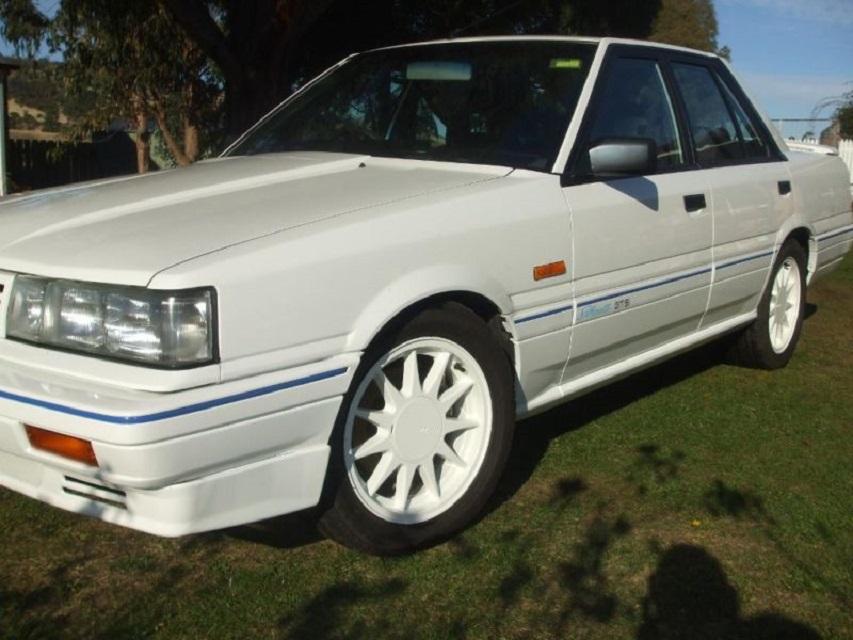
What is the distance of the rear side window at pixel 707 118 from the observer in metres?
4.86

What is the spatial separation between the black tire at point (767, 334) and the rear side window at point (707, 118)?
2.42 feet

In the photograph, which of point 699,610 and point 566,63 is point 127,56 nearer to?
point 566,63

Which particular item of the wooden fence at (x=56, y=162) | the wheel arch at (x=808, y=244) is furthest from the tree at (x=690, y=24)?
the wheel arch at (x=808, y=244)

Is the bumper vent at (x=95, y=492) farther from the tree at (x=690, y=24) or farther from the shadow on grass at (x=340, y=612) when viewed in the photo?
the tree at (x=690, y=24)

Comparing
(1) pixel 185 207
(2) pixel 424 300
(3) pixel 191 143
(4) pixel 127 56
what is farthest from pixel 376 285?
(3) pixel 191 143

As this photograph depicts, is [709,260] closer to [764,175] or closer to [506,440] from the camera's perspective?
[764,175]

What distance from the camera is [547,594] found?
3.14 m

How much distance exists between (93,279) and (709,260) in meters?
2.90

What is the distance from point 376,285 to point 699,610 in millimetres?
1353

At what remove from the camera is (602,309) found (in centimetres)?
399

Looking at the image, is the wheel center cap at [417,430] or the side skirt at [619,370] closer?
the wheel center cap at [417,430]

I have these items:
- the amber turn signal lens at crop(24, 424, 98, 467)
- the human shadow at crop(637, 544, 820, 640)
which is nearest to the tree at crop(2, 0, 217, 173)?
the amber turn signal lens at crop(24, 424, 98, 467)

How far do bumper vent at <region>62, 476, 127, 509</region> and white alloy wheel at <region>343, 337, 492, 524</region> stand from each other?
26.0 inches

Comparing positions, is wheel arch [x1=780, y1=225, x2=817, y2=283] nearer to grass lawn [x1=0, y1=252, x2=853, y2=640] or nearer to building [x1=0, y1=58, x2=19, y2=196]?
grass lawn [x1=0, y1=252, x2=853, y2=640]
